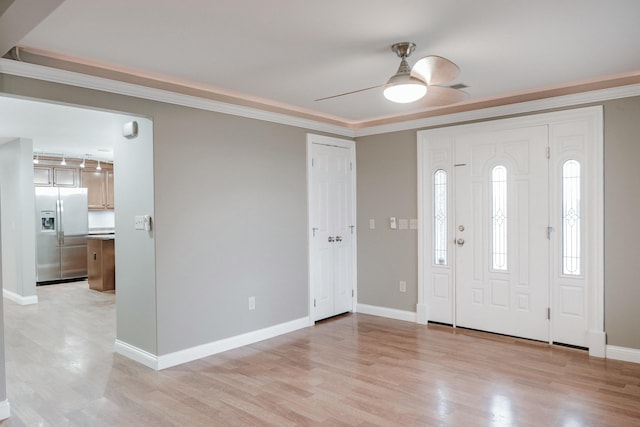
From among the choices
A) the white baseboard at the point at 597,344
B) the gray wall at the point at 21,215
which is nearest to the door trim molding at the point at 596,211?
the white baseboard at the point at 597,344

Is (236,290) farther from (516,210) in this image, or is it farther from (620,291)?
(620,291)

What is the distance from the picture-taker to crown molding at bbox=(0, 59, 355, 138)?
290cm

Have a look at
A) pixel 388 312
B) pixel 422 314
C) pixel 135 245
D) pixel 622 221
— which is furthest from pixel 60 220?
pixel 622 221

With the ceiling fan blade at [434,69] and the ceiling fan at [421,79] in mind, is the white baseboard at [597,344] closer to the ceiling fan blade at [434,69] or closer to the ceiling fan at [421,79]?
the ceiling fan at [421,79]

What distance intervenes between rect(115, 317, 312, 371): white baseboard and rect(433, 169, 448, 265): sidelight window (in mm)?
1905

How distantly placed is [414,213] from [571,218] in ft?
5.33

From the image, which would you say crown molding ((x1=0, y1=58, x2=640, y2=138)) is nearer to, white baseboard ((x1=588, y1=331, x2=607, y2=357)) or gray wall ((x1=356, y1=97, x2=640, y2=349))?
gray wall ((x1=356, y1=97, x2=640, y2=349))

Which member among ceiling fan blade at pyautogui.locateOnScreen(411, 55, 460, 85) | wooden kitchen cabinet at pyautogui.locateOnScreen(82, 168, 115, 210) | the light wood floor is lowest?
the light wood floor

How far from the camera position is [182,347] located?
12.5ft

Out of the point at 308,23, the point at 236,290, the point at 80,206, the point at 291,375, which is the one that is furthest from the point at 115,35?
the point at 80,206

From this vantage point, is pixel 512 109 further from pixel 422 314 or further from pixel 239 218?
pixel 239 218

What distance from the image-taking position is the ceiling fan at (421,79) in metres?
2.60

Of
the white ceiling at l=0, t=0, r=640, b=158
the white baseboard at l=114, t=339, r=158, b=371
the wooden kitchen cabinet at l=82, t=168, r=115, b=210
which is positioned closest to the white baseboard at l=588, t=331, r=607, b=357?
the white ceiling at l=0, t=0, r=640, b=158

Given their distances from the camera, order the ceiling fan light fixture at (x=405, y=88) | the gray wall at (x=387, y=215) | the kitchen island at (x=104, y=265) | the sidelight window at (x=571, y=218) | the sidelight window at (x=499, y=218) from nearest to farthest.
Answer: the ceiling fan light fixture at (x=405, y=88)
the sidelight window at (x=571, y=218)
the sidelight window at (x=499, y=218)
the gray wall at (x=387, y=215)
the kitchen island at (x=104, y=265)
